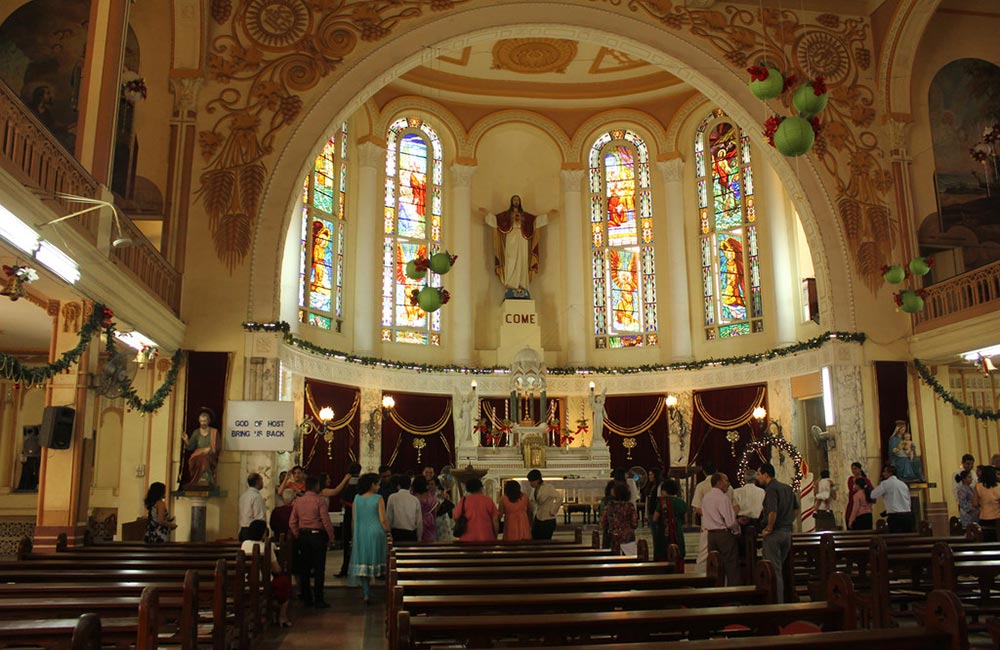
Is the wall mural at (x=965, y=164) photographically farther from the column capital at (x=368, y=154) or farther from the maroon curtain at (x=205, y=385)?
the maroon curtain at (x=205, y=385)

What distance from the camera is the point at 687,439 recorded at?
21188 mm

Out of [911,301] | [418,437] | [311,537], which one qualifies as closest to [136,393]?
[311,537]

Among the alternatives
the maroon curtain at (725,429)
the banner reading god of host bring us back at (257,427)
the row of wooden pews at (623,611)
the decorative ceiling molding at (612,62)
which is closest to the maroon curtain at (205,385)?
the banner reading god of host bring us back at (257,427)

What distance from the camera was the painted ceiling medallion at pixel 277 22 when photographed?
15.9 meters

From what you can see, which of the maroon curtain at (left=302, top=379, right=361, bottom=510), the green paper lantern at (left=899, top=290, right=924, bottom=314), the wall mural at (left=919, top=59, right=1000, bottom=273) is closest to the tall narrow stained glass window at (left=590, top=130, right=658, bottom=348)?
the maroon curtain at (left=302, top=379, right=361, bottom=510)

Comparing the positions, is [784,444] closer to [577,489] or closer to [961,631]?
[577,489]

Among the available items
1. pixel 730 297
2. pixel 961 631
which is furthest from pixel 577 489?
pixel 961 631

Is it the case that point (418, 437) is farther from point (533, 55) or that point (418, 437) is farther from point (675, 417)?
point (533, 55)

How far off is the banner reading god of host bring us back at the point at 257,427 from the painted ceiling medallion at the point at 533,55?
12929 millimetres

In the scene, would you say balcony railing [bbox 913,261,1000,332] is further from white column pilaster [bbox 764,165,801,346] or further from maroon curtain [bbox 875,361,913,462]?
white column pilaster [bbox 764,165,801,346]

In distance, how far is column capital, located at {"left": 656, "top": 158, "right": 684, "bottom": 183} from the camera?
23.0 metres

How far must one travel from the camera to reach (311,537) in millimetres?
9500

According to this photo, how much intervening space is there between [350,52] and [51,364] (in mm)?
9098

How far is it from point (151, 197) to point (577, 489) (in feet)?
32.6
